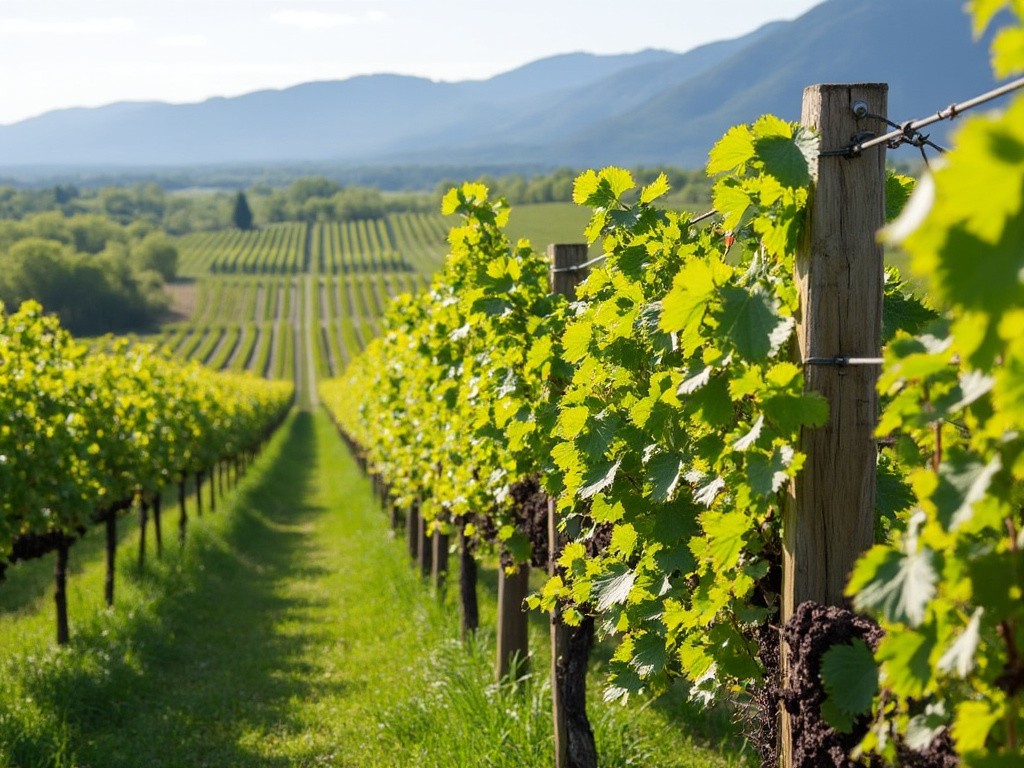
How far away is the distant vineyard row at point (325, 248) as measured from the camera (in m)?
133

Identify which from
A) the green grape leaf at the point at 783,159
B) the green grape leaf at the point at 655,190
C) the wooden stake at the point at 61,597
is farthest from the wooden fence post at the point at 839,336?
the wooden stake at the point at 61,597

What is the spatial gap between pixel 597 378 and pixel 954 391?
212 centimetres

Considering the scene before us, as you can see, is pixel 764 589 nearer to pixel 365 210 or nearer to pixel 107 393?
pixel 107 393

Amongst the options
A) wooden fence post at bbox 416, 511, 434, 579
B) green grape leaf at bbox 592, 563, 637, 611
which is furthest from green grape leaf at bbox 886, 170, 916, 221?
wooden fence post at bbox 416, 511, 434, 579

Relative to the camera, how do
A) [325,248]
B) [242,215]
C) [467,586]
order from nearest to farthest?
[467,586]
[325,248]
[242,215]

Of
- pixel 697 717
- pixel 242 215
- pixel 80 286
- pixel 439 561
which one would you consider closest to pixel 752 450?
pixel 697 717

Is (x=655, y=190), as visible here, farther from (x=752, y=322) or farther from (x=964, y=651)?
(x=964, y=651)

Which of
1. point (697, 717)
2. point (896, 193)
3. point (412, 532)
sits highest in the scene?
point (896, 193)

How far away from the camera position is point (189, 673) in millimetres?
9414

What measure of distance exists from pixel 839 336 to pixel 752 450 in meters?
0.42

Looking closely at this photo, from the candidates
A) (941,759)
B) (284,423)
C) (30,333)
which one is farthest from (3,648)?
(284,423)

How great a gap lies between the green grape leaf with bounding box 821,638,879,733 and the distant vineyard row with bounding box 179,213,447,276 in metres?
114

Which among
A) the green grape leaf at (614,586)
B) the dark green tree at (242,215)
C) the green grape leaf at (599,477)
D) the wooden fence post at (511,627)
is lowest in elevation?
the wooden fence post at (511,627)

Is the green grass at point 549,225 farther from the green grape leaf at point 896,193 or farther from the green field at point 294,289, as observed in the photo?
the green field at point 294,289
